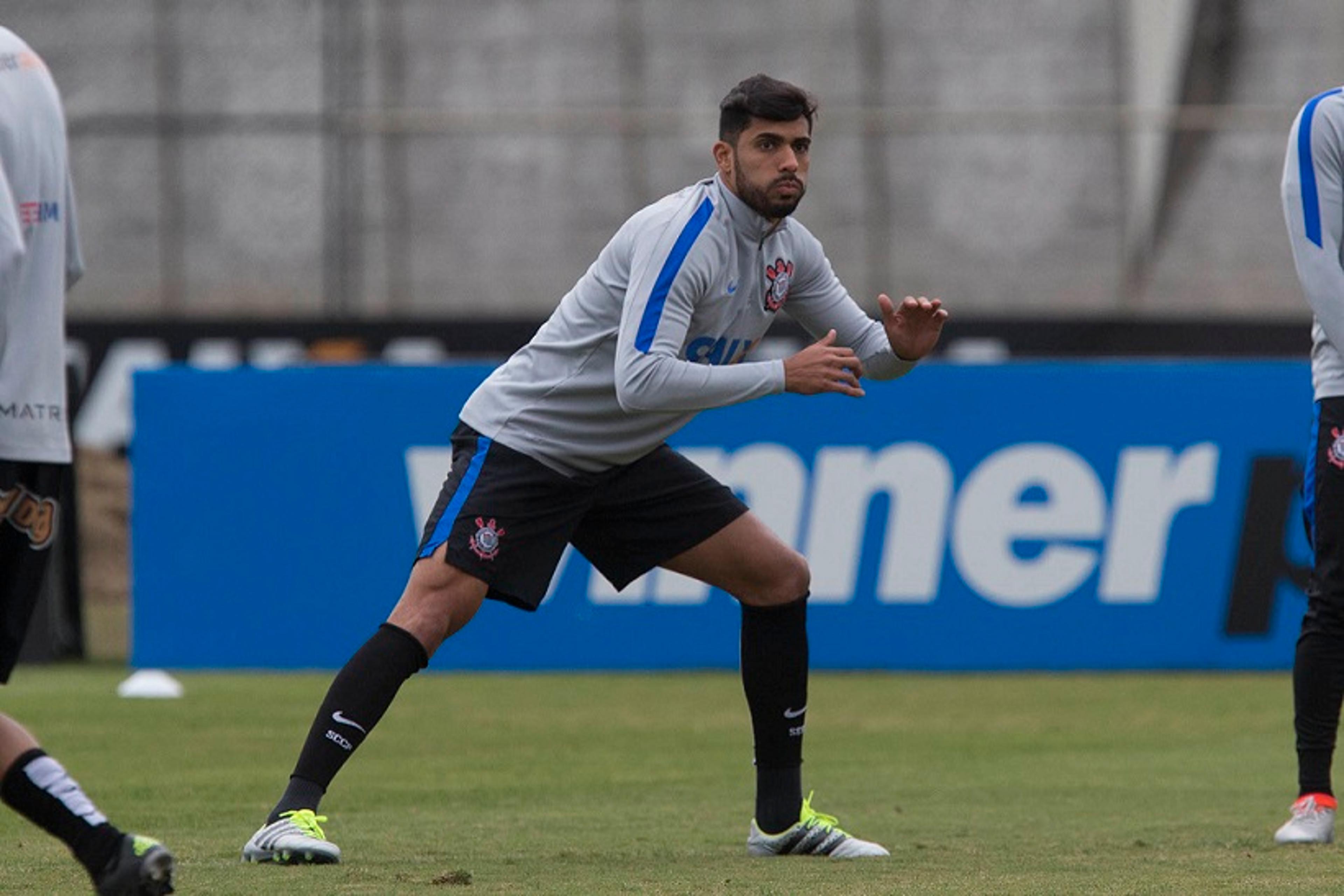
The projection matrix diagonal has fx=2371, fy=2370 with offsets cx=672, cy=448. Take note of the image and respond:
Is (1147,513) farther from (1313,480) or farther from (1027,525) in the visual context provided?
(1313,480)

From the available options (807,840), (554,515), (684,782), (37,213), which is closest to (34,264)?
(37,213)

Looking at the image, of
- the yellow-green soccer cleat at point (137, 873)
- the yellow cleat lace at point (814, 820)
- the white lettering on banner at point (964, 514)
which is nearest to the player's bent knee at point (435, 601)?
the yellow cleat lace at point (814, 820)

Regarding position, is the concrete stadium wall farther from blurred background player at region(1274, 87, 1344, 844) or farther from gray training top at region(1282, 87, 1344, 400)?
gray training top at region(1282, 87, 1344, 400)

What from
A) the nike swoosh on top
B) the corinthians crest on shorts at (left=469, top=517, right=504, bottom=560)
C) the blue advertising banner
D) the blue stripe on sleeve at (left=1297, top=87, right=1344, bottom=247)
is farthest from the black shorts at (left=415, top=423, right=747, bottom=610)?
the blue advertising banner

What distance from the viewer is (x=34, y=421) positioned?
4.63 m

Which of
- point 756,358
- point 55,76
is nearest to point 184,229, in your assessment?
point 55,76

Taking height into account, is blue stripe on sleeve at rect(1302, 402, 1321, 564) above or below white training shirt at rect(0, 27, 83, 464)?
below

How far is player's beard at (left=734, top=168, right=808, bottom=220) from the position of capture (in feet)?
19.0

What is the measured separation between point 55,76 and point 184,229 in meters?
1.71

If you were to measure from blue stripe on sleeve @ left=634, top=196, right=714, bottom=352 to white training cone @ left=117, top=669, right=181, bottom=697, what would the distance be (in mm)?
6670

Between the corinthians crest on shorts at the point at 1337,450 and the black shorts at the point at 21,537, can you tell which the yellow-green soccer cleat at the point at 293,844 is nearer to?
the black shorts at the point at 21,537

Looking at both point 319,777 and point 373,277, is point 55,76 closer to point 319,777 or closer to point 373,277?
point 373,277

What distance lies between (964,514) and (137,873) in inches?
341

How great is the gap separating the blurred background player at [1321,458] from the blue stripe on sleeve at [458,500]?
2.11 metres
